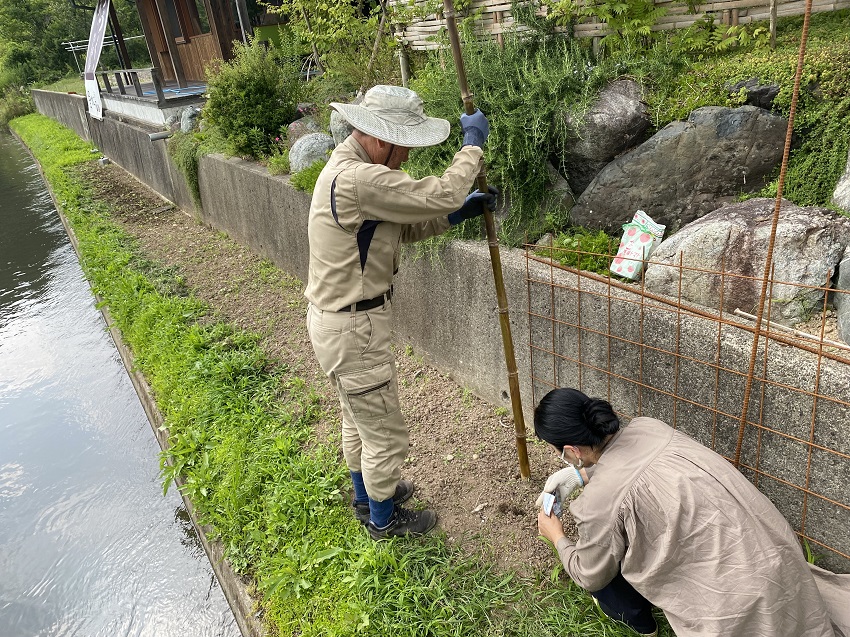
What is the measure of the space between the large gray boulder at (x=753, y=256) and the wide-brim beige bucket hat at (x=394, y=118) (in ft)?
4.00

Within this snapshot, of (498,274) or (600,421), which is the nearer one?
(600,421)

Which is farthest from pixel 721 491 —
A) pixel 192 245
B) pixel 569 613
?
pixel 192 245

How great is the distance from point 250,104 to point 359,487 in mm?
6235

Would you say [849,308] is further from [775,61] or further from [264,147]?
[264,147]

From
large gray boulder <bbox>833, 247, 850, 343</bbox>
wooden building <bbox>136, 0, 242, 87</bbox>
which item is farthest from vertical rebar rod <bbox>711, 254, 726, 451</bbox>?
wooden building <bbox>136, 0, 242, 87</bbox>

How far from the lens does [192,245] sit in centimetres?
877

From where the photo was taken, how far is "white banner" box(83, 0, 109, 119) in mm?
14492

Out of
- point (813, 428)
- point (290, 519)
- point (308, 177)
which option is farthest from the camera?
point (308, 177)

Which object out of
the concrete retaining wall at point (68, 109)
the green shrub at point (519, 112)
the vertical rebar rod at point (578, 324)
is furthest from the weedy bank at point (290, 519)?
the concrete retaining wall at point (68, 109)

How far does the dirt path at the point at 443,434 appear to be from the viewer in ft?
10.7

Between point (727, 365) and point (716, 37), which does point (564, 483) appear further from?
point (716, 37)

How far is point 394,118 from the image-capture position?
2.80 m

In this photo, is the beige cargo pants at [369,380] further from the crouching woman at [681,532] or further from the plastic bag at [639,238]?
the plastic bag at [639,238]

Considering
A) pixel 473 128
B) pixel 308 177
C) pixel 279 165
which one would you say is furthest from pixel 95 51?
pixel 473 128
